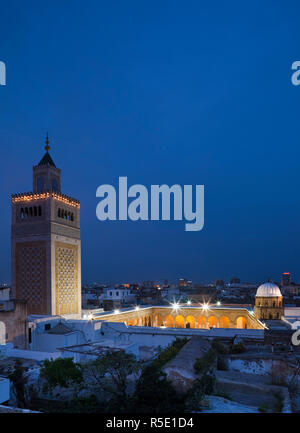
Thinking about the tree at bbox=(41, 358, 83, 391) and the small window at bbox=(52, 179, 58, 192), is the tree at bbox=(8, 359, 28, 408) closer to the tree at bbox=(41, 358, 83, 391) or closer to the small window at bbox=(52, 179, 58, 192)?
the tree at bbox=(41, 358, 83, 391)

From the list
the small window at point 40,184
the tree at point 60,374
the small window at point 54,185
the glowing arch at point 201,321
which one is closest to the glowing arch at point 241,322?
the glowing arch at point 201,321

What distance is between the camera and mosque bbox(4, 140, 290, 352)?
72.0 feet

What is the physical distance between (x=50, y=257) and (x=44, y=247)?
744 millimetres

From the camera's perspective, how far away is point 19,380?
35.4ft

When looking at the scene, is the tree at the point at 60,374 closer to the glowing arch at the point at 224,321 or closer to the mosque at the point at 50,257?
A: the mosque at the point at 50,257

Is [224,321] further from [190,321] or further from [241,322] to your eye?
[190,321]

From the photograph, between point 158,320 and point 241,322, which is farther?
point 158,320

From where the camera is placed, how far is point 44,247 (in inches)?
873

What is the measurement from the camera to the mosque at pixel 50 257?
22.0m

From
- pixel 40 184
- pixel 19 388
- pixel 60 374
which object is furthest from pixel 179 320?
pixel 19 388

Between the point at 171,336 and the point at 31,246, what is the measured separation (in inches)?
407

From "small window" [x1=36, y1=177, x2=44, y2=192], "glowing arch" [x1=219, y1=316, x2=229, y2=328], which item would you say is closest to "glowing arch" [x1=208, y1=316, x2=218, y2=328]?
"glowing arch" [x1=219, y1=316, x2=229, y2=328]
